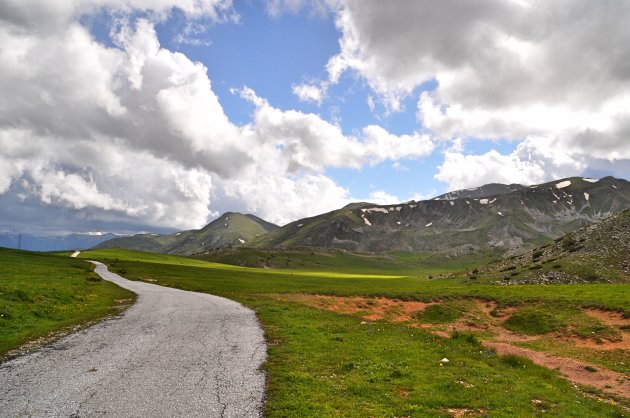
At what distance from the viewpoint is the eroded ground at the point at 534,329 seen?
2541 centimetres

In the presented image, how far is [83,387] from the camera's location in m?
15.6

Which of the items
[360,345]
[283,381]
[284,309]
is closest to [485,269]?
[284,309]

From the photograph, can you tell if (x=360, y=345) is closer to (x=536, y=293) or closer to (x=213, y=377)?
(x=213, y=377)

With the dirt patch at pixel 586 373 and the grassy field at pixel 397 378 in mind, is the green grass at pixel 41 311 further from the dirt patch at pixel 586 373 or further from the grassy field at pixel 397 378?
the dirt patch at pixel 586 373

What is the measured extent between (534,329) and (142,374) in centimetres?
3994

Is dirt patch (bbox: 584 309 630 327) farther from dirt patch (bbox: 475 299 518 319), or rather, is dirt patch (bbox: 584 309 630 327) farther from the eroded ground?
dirt patch (bbox: 475 299 518 319)

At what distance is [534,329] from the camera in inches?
1612

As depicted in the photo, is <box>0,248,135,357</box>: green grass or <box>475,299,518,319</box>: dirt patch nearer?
<box>0,248,135,357</box>: green grass

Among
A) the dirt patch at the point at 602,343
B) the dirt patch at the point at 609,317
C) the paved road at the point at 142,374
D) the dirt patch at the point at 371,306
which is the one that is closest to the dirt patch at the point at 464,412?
the paved road at the point at 142,374

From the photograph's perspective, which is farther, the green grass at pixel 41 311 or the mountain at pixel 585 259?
the mountain at pixel 585 259

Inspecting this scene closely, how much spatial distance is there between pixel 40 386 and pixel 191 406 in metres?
7.00

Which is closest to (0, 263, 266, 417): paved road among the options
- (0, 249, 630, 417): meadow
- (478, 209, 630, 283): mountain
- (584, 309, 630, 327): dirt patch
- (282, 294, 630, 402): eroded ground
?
(0, 249, 630, 417): meadow

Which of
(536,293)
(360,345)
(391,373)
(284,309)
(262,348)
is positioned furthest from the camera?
(536,293)

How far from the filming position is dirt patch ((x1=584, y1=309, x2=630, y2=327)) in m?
37.7
